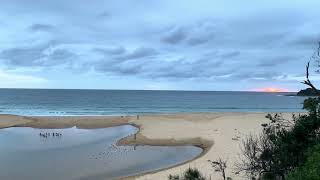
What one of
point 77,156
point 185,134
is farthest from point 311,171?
point 185,134

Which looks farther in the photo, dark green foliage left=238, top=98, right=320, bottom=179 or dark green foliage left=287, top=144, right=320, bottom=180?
dark green foliage left=238, top=98, right=320, bottom=179

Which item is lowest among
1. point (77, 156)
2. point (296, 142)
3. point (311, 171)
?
point (77, 156)

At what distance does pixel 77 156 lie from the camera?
32500 mm

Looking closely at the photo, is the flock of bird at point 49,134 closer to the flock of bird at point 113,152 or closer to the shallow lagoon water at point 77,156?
the shallow lagoon water at point 77,156

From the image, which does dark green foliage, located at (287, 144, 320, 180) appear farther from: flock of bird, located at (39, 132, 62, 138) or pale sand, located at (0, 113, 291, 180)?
flock of bird, located at (39, 132, 62, 138)

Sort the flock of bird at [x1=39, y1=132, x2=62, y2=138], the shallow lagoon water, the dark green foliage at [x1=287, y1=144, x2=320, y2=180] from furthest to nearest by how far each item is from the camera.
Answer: the flock of bird at [x1=39, y1=132, x2=62, y2=138] → the shallow lagoon water → the dark green foliage at [x1=287, y1=144, x2=320, y2=180]

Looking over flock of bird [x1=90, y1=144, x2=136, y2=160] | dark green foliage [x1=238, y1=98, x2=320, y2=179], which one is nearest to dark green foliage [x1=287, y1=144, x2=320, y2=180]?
dark green foliage [x1=238, y1=98, x2=320, y2=179]

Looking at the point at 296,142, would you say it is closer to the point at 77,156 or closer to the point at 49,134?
the point at 77,156

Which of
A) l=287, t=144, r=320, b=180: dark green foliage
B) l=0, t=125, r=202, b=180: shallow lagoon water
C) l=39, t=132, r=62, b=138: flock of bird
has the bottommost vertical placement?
l=0, t=125, r=202, b=180: shallow lagoon water

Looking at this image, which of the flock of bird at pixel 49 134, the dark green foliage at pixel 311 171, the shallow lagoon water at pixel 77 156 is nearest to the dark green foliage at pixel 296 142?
the dark green foliage at pixel 311 171

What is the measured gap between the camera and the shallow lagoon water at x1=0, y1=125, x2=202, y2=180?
26797mm

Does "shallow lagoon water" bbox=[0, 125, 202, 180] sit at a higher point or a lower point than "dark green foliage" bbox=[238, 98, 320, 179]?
lower

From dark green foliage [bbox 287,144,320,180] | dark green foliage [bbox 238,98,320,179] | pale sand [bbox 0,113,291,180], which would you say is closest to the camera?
dark green foliage [bbox 287,144,320,180]

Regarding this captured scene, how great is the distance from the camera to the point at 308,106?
575 inches
